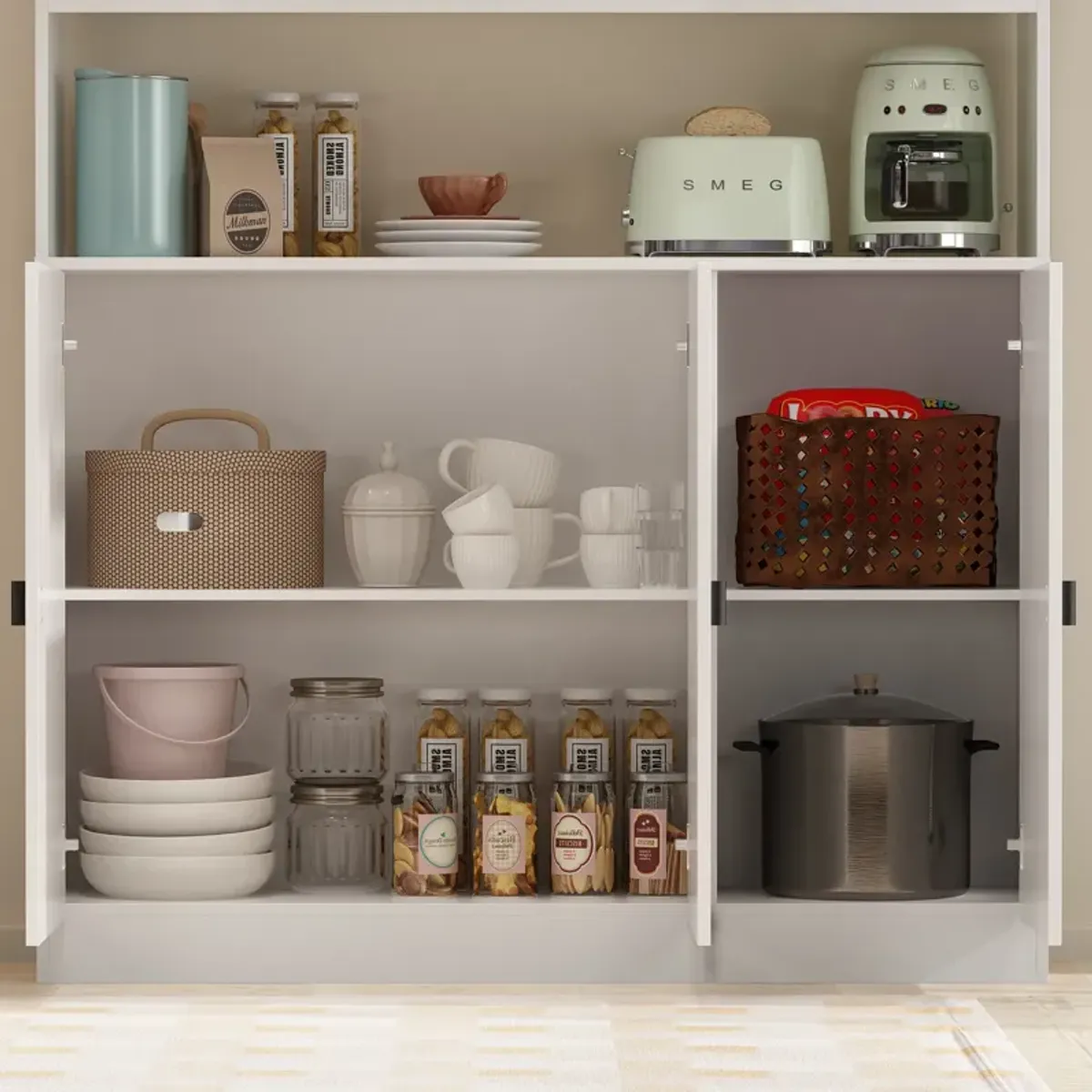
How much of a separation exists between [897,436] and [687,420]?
31 centimetres

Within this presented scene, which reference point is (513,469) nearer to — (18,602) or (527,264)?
(527,264)

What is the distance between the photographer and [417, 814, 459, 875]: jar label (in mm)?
2676

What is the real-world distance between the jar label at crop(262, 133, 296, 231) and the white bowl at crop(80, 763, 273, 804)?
831 mm

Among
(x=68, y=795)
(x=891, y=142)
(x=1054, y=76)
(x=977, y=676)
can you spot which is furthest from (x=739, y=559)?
(x=68, y=795)

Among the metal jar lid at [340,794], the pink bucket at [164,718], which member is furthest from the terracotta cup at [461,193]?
the metal jar lid at [340,794]

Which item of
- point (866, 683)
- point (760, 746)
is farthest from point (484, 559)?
point (866, 683)

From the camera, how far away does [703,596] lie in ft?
8.23

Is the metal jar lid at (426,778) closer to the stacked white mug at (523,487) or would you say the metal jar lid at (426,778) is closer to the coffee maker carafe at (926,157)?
the stacked white mug at (523,487)

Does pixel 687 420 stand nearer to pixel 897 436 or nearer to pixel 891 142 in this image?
pixel 897 436

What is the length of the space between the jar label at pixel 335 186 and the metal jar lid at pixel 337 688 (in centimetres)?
68

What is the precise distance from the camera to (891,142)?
2.67 metres

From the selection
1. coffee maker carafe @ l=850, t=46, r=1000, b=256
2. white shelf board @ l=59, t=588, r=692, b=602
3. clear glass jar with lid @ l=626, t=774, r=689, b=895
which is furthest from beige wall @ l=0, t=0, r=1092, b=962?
clear glass jar with lid @ l=626, t=774, r=689, b=895

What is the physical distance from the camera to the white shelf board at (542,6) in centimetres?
259

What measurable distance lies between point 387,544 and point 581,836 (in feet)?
1.72
